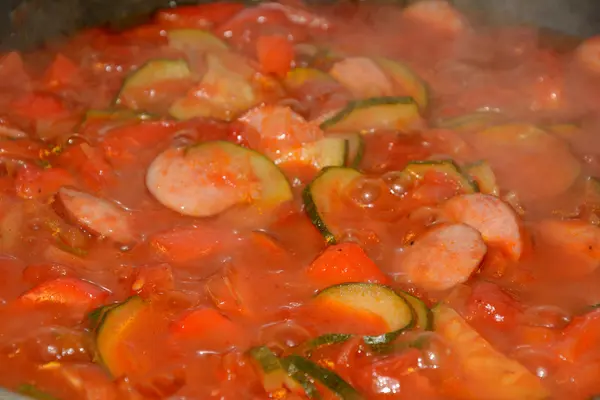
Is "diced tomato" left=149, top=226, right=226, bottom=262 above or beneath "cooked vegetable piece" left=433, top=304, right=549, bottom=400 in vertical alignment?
above

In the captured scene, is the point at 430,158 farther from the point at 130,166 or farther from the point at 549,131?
the point at 130,166

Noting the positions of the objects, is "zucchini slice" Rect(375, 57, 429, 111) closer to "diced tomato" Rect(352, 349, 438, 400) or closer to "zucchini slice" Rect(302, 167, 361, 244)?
"zucchini slice" Rect(302, 167, 361, 244)

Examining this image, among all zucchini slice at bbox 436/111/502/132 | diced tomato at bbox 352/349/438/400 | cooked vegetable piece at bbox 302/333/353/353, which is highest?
zucchini slice at bbox 436/111/502/132

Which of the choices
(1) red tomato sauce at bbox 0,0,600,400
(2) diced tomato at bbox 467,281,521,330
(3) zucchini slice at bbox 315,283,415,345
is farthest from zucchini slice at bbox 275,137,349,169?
(2) diced tomato at bbox 467,281,521,330

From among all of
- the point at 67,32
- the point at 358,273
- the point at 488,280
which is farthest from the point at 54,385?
the point at 67,32

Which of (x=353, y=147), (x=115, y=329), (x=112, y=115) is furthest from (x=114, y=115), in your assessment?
(x=115, y=329)

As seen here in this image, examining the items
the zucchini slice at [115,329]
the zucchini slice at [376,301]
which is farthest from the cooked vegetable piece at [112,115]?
the zucchini slice at [376,301]
